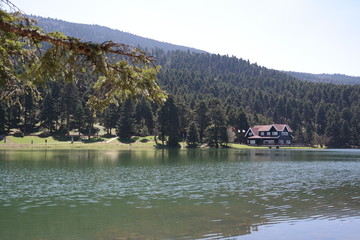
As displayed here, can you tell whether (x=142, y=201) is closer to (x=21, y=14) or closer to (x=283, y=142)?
(x=21, y=14)

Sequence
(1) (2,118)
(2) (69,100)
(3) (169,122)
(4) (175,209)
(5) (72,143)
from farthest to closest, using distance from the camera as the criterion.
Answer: (2) (69,100), (3) (169,122), (5) (72,143), (1) (2,118), (4) (175,209)

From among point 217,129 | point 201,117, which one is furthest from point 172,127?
point 201,117

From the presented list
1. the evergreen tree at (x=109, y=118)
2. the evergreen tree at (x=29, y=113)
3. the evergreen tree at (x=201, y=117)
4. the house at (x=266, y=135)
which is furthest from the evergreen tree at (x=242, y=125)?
the evergreen tree at (x=29, y=113)

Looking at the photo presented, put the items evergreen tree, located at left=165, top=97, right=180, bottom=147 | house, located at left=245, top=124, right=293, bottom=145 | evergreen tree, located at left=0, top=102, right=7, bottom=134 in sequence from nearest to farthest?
evergreen tree, located at left=0, top=102, right=7, bottom=134, evergreen tree, located at left=165, top=97, right=180, bottom=147, house, located at left=245, top=124, right=293, bottom=145

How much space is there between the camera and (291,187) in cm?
2762

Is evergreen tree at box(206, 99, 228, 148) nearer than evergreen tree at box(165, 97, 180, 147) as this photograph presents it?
No

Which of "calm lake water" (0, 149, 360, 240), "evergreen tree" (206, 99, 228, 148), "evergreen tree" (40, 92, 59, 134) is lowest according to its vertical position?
"calm lake water" (0, 149, 360, 240)

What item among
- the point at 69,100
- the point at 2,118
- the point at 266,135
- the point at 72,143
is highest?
the point at 69,100

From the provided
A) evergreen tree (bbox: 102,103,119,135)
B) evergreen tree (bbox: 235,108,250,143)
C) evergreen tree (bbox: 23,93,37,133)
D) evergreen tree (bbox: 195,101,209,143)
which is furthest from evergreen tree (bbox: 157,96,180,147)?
evergreen tree (bbox: 23,93,37,133)

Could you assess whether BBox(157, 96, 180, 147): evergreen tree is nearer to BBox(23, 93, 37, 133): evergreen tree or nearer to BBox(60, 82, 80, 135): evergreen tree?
BBox(60, 82, 80, 135): evergreen tree

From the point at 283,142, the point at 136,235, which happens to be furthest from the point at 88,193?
the point at 283,142

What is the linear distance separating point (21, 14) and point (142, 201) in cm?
1351

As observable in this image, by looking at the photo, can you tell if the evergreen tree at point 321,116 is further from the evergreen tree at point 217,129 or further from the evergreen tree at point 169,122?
the evergreen tree at point 169,122

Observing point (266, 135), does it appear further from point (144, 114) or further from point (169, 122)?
point (144, 114)
